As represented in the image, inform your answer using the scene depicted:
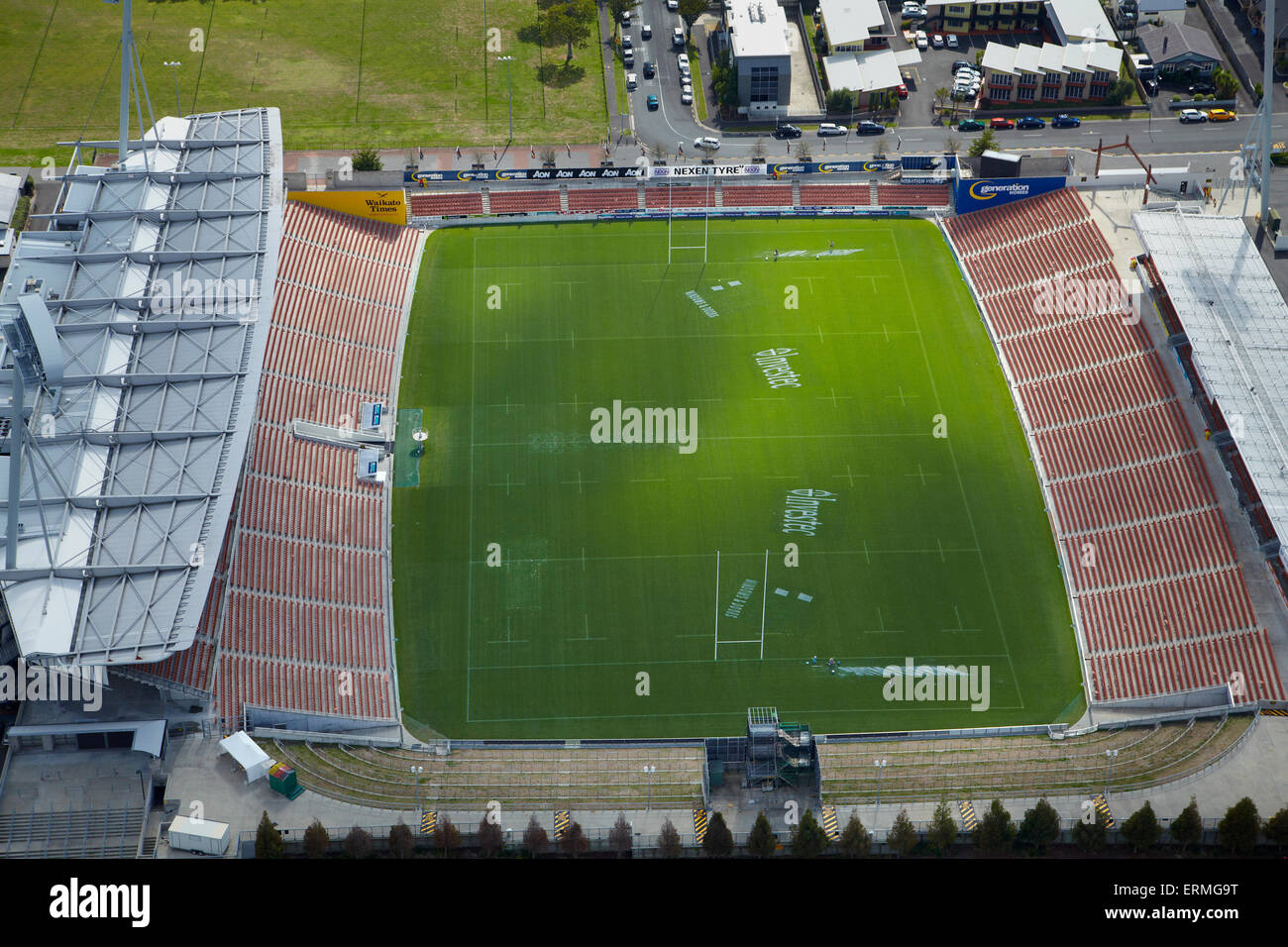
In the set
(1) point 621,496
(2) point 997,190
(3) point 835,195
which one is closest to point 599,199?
(3) point 835,195

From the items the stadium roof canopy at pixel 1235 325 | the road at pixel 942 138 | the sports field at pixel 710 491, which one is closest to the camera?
the sports field at pixel 710 491

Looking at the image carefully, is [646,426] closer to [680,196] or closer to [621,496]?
[621,496]

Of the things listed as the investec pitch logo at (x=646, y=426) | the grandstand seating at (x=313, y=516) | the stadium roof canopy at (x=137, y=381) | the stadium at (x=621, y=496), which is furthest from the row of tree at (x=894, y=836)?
the investec pitch logo at (x=646, y=426)

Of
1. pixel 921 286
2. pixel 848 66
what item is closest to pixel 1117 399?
pixel 921 286

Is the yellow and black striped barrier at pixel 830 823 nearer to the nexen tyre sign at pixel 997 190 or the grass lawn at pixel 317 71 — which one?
the nexen tyre sign at pixel 997 190

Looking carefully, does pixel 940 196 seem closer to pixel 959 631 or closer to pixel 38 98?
pixel 959 631

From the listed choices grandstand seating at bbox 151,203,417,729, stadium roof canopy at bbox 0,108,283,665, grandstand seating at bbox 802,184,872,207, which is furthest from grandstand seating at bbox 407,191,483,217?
grandstand seating at bbox 802,184,872,207
